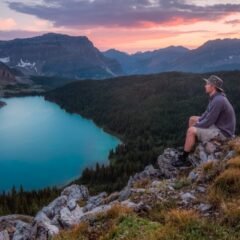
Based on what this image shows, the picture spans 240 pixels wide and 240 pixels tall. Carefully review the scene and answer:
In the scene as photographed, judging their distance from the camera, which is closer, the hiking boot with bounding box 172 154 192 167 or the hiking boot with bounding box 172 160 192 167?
the hiking boot with bounding box 172 160 192 167

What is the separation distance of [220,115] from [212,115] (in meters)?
0.49

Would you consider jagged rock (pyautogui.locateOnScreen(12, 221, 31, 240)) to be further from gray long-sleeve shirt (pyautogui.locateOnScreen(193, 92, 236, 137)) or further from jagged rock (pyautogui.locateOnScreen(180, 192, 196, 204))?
gray long-sleeve shirt (pyautogui.locateOnScreen(193, 92, 236, 137))

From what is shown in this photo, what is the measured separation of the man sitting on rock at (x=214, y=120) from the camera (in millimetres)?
19625

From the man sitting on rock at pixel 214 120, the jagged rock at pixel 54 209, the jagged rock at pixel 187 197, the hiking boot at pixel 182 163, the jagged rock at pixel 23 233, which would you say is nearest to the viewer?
the jagged rock at pixel 187 197

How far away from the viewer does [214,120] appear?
20.0 m

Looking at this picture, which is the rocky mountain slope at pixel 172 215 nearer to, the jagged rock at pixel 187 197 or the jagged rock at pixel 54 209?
the jagged rock at pixel 187 197

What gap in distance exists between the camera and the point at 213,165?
15.8 metres

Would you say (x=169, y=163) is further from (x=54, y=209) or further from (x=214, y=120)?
(x=54, y=209)

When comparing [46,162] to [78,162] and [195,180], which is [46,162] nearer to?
[78,162]

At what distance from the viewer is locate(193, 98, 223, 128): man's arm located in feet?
63.9

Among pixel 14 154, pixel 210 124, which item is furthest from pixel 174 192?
pixel 14 154

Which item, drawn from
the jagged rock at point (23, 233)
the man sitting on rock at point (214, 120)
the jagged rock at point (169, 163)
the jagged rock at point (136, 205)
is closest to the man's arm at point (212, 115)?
the man sitting on rock at point (214, 120)

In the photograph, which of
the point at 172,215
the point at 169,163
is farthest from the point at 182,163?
the point at 172,215

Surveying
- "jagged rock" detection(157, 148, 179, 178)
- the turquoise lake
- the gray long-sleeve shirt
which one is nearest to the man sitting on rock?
the gray long-sleeve shirt
